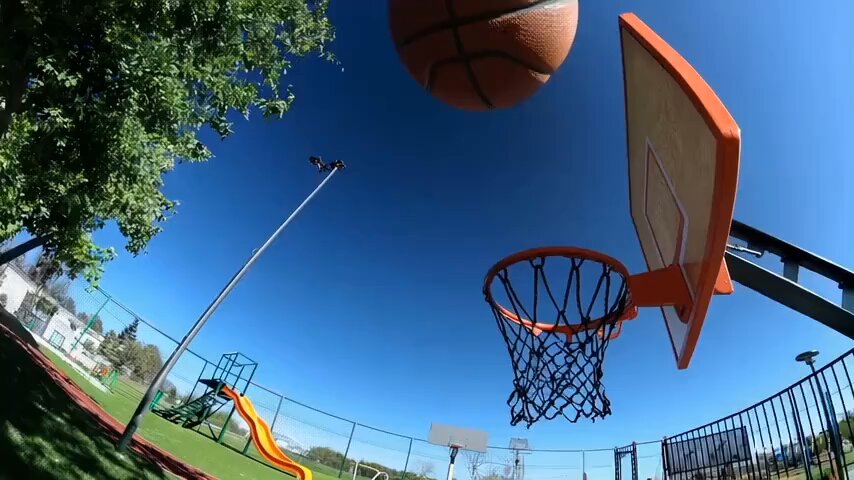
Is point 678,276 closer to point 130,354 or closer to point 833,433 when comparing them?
point 833,433

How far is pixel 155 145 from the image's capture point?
6.39 m

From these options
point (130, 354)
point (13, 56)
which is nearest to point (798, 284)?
point (13, 56)

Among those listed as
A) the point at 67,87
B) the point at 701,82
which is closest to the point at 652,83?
the point at 701,82

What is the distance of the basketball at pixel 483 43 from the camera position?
8.63ft

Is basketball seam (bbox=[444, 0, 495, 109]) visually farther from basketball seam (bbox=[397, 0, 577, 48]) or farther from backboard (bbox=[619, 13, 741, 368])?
backboard (bbox=[619, 13, 741, 368])

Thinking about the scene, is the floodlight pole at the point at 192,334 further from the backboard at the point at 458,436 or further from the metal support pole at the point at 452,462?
the backboard at the point at 458,436

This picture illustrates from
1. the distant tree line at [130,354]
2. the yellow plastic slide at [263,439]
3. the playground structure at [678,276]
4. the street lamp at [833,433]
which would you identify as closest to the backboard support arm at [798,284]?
the playground structure at [678,276]

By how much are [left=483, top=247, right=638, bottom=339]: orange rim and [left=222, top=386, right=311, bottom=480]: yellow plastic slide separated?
29.8 ft

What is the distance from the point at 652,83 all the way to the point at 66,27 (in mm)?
5266

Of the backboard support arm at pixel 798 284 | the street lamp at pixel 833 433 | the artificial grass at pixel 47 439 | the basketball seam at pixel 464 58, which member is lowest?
the artificial grass at pixel 47 439

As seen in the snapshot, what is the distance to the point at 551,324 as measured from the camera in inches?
212

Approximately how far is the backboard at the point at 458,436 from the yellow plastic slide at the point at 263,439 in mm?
11177

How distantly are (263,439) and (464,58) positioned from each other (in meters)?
15.3

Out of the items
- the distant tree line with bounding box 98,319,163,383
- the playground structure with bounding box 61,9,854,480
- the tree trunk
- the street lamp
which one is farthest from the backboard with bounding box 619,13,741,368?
the distant tree line with bounding box 98,319,163,383
